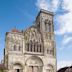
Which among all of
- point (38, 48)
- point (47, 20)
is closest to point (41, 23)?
point (47, 20)

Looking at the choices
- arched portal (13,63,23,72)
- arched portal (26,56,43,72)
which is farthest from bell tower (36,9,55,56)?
arched portal (13,63,23,72)

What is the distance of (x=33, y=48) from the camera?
37.1 metres

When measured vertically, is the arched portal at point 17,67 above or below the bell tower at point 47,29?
below

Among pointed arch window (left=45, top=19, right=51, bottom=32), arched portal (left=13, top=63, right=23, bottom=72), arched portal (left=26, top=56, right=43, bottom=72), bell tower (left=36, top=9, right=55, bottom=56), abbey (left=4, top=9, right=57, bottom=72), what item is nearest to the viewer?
arched portal (left=13, top=63, right=23, bottom=72)

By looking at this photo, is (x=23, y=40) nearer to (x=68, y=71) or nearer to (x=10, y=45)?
(x=10, y=45)

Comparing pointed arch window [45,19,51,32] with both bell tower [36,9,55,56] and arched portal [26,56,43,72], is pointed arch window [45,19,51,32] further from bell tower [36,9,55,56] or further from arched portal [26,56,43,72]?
arched portal [26,56,43,72]

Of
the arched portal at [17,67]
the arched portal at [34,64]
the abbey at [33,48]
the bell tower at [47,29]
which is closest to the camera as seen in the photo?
the arched portal at [17,67]

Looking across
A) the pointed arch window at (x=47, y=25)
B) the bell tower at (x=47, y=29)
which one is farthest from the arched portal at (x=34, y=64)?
the pointed arch window at (x=47, y=25)

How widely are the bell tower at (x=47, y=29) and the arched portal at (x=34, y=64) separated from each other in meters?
2.37

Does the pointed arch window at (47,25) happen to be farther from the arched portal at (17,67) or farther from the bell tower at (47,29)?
the arched portal at (17,67)

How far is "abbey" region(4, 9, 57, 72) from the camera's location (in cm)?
3481

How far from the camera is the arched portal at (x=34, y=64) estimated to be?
118 feet

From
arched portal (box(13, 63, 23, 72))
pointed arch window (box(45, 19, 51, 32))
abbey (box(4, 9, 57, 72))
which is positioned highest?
pointed arch window (box(45, 19, 51, 32))

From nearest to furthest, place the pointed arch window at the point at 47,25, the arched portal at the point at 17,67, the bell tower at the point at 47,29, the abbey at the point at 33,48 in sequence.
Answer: the arched portal at the point at 17,67 < the abbey at the point at 33,48 < the bell tower at the point at 47,29 < the pointed arch window at the point at 47,25
